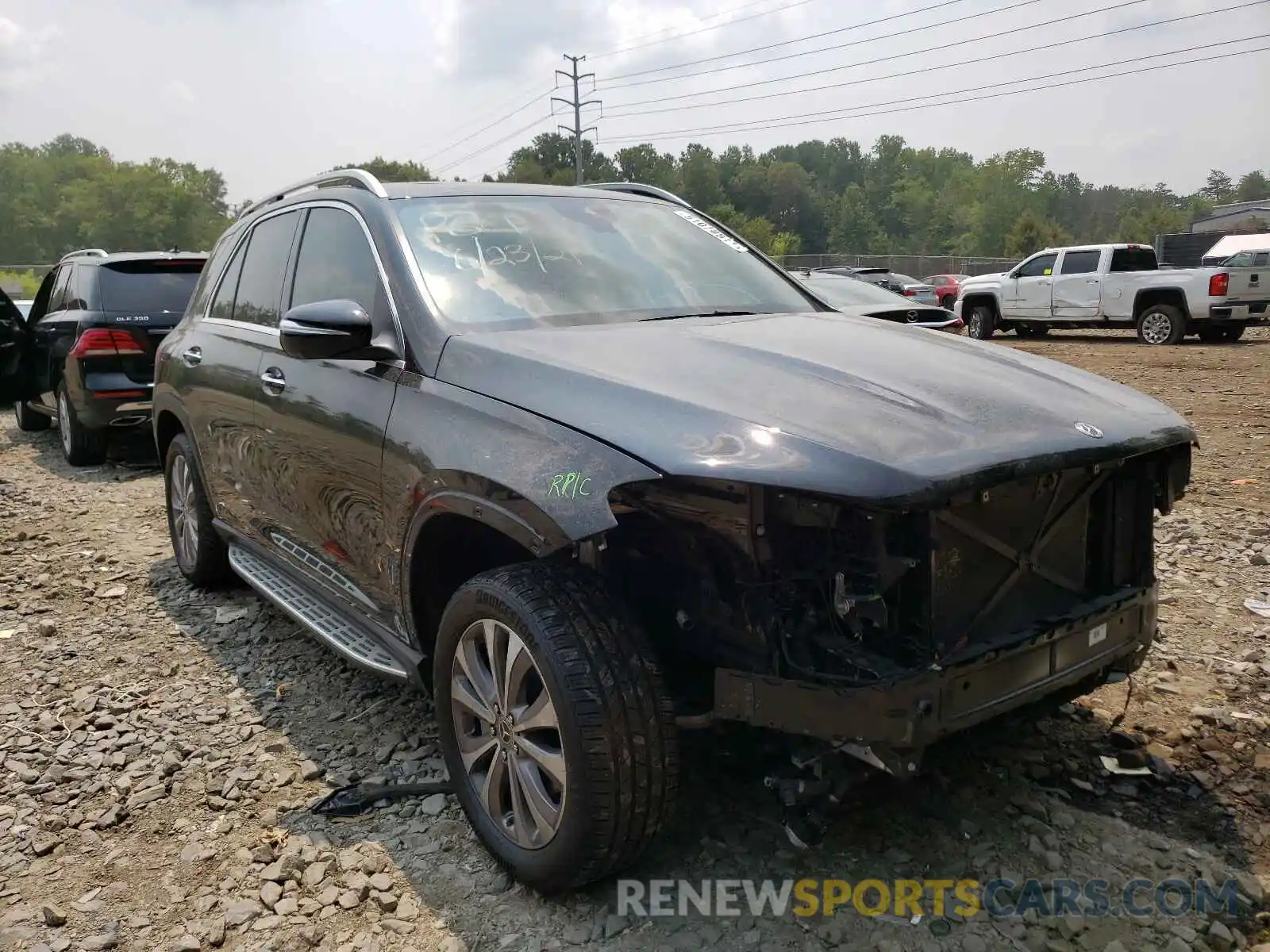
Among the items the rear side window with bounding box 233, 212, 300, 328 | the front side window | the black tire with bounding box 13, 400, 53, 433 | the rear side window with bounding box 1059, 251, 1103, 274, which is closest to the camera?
the rear side window with bounding box 233, 212, 300, 328

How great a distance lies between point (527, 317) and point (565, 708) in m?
1.29

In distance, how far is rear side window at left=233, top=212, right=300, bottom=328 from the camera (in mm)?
4059

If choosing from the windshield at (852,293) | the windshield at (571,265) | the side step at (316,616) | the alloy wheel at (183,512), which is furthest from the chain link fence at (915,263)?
the side step at (316,616)

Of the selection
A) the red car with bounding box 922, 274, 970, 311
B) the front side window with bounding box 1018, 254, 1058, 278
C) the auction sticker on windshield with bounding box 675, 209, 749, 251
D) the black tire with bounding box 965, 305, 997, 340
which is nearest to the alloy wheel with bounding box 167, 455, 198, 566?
the auction sticker on windshield with bounding box 675, 209, 749, 251

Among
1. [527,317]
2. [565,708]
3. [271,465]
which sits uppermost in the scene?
[527,317]

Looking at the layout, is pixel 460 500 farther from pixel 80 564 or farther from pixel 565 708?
pixel 80 564

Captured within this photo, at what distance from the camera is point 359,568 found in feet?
10.7

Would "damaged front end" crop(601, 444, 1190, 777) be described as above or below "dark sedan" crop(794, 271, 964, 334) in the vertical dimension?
below

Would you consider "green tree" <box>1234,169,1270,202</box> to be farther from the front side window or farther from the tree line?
the front side window

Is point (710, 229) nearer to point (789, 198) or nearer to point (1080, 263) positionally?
point (1080, 263)

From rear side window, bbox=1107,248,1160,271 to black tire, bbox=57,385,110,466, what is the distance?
16308mm

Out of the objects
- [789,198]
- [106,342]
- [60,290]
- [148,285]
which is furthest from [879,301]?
[789,198]

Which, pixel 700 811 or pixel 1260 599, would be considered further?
pixel 1260 599

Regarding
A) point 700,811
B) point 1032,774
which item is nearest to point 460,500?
point 700,811
